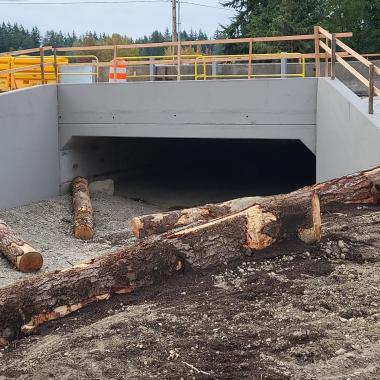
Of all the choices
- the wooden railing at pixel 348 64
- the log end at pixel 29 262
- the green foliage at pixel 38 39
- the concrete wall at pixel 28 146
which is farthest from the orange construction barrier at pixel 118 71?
the green foliage at pixel 38 39

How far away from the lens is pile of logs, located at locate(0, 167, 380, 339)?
521 cm

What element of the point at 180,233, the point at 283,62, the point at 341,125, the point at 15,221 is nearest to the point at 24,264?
the point at 15,221

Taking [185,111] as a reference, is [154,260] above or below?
below

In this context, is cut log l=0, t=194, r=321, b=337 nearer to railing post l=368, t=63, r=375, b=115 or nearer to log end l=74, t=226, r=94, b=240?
railing post l=368, t=63, r=375, b=115

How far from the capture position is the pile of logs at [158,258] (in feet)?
17.1

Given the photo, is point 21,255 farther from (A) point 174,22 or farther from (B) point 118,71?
(A) point 174,22

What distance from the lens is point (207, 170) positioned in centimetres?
2041

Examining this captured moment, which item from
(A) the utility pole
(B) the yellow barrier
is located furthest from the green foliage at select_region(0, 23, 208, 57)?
(B) the yellow barrier

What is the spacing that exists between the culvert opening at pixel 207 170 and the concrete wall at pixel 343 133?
5259 mm

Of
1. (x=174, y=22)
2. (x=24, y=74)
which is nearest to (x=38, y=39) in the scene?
(x=174, y=22)

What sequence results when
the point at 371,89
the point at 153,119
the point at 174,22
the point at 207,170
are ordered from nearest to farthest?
the point at 371,89
the point at 153,119
the point at 207,170
the point at 174,22

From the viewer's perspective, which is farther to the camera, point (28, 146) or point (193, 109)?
point (28, 146)

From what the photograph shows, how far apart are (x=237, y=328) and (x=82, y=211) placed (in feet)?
27.4

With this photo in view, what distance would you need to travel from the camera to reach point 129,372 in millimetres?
4078
